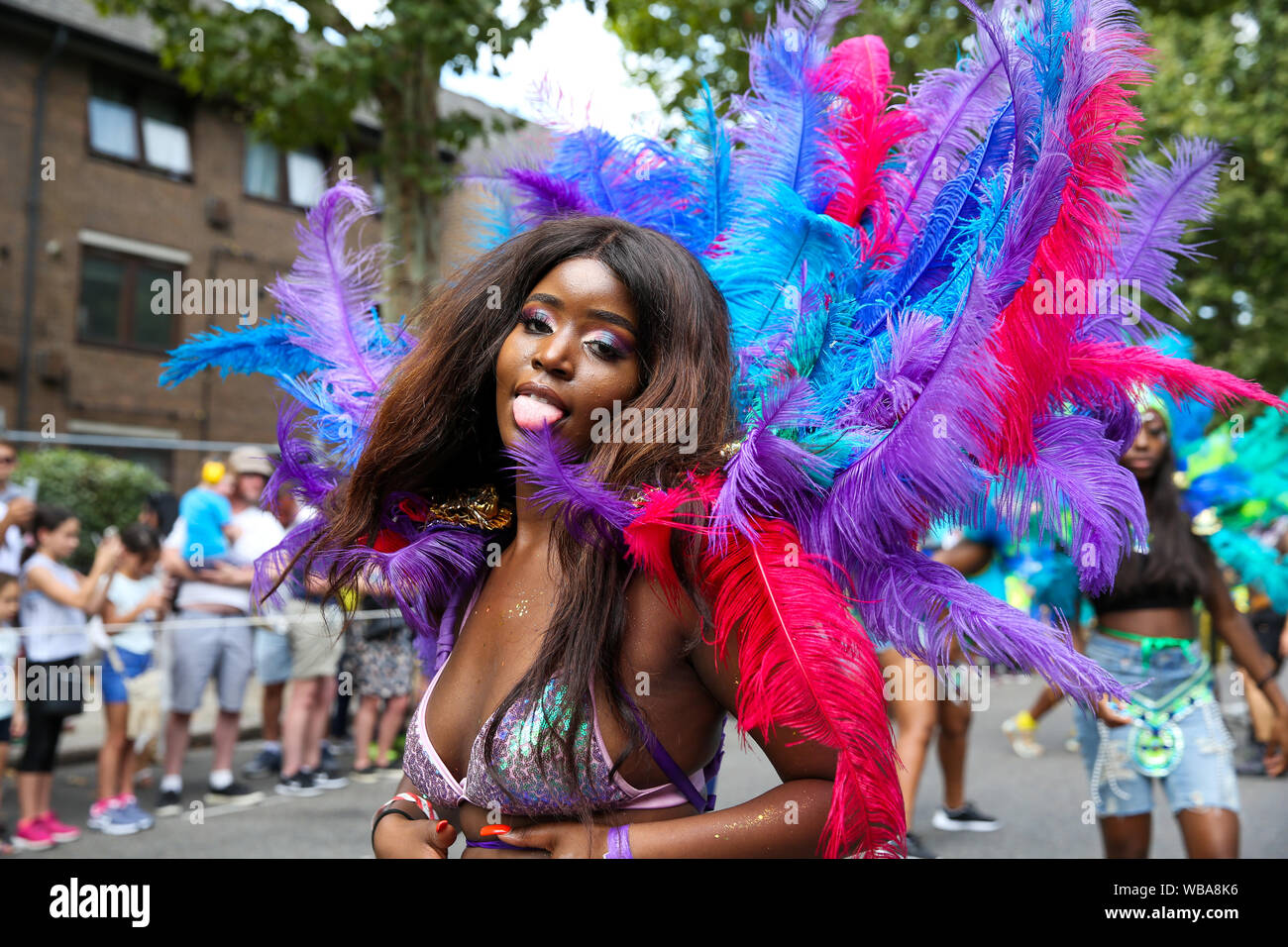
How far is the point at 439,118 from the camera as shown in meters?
8.33

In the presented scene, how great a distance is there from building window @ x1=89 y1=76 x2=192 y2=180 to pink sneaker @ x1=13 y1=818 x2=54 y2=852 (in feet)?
44.1

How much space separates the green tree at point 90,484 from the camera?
11.8m

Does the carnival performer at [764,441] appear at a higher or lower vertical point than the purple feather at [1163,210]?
lower

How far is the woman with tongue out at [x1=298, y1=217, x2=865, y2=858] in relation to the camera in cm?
172

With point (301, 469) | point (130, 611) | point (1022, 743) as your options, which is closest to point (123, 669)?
point (130, 611)

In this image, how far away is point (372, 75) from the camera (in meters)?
7.78

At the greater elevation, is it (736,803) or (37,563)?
(37,563)

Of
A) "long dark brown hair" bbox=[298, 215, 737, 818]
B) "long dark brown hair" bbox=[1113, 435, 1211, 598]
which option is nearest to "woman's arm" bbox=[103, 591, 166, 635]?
"long dark brown hair" bbox=[298, 215, 737, 818]

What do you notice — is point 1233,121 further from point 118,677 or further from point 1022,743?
point 118,677

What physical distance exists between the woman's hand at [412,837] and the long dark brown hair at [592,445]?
0.23 meters

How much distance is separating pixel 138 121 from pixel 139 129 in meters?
0.11

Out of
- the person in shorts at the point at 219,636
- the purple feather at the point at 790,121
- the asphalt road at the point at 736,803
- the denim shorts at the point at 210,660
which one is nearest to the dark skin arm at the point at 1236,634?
the asphalt road at the point at 736,803

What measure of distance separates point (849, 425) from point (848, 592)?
0.88 feet

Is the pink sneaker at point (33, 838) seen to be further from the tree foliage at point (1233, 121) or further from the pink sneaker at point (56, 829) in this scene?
the tree foliage at point (1233, 121)
